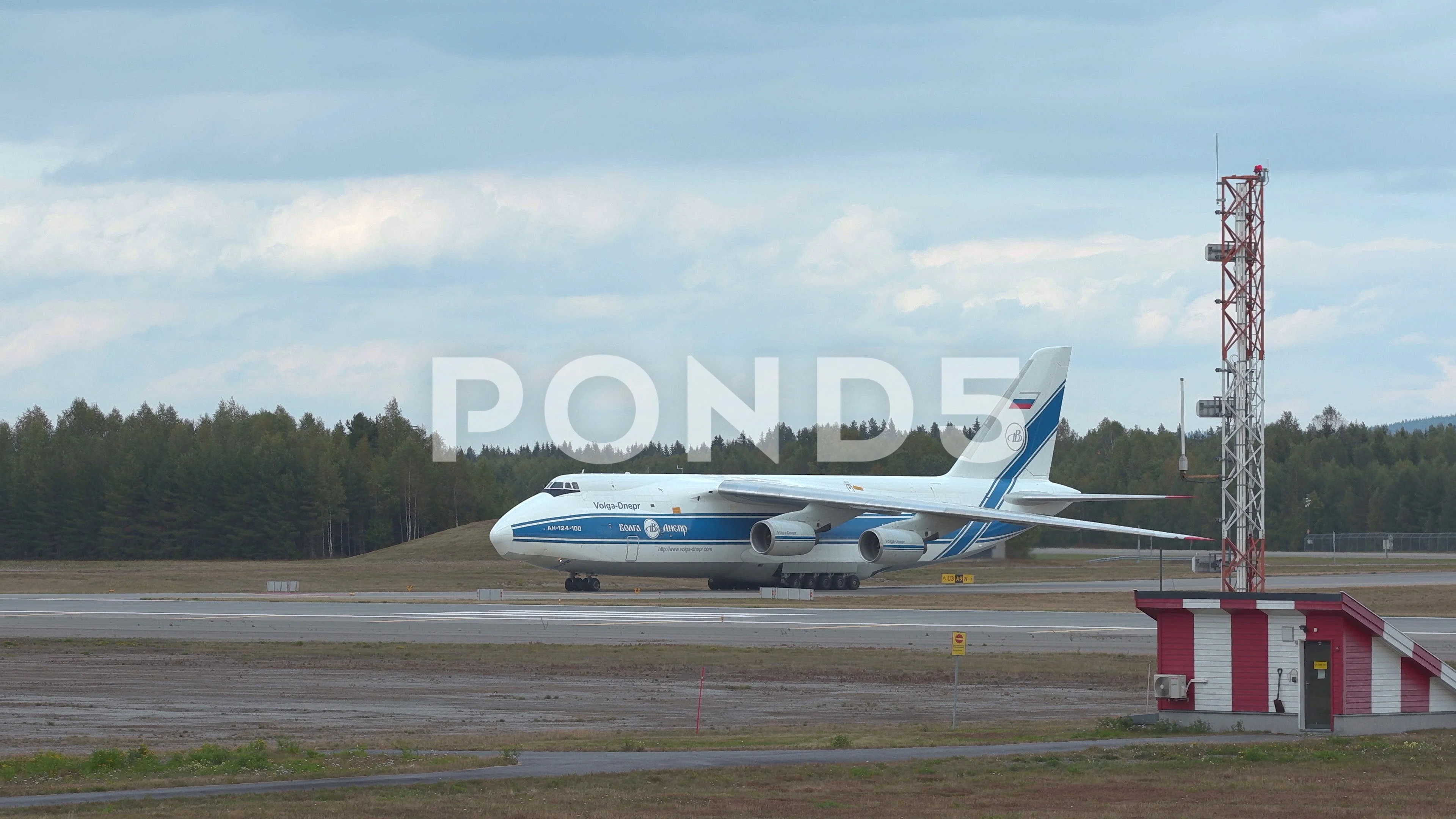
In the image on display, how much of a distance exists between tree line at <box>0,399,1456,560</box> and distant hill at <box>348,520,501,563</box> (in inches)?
511

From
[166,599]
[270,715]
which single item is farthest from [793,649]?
[166,599]

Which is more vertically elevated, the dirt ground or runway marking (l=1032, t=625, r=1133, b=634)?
the dirt ground

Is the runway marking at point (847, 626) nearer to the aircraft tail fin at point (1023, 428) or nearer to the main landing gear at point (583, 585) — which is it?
the main landing gear at point (583, 585)

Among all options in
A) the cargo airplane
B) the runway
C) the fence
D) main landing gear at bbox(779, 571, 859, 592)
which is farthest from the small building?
the fence

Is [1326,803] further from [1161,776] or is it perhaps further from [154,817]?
[154,817]

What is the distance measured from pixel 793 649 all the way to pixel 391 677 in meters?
9.39

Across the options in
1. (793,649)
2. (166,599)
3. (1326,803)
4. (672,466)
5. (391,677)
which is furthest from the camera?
(672,466)

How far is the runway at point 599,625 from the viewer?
1425 inches

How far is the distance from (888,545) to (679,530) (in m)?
7.64

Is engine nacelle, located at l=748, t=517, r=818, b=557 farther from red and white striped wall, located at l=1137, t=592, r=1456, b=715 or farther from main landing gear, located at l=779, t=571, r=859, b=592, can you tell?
red and white striped wall, located at l=1137, t=592, r=1456, b=715

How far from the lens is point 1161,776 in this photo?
58.2ft

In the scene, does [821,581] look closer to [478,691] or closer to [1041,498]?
[1041,498]

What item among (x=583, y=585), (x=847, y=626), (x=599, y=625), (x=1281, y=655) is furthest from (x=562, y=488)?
(x=1281, y=655)

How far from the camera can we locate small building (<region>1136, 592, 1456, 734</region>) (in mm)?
21484
